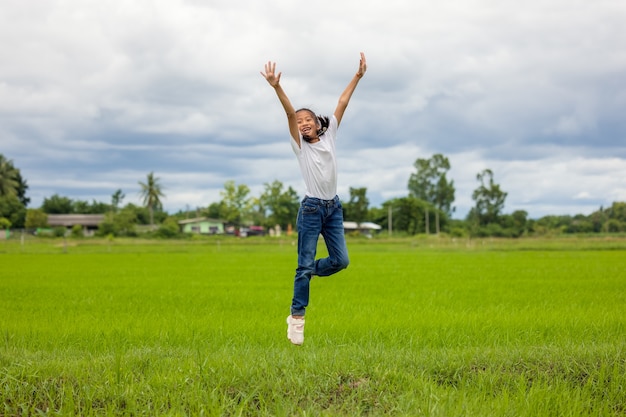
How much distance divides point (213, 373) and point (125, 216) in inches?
2868

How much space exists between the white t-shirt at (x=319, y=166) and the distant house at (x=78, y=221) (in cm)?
9235

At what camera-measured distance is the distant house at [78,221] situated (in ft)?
304

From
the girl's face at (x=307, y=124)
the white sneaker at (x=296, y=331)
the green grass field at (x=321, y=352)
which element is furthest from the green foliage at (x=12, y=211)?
the girl's face at (x=307, y=124)

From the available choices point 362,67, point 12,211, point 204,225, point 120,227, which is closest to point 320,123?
point 362,67

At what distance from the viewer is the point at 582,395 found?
542 cm

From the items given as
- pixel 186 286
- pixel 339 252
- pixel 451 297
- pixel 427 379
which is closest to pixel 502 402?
pixel 427 379

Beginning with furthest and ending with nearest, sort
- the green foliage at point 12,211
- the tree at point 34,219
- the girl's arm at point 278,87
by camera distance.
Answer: the tree at point 34,219
the green foliage at point 12,211
the girl's arm at point 278,87

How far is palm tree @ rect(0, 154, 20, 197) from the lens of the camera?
8706 centimetres

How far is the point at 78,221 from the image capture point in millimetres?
93750

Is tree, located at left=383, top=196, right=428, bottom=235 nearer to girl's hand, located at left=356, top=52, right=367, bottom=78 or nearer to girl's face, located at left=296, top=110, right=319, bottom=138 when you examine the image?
girl's hand, located at left=356, top=52, right=367, bottom=78

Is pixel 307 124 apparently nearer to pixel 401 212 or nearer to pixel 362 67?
pixel 362 67

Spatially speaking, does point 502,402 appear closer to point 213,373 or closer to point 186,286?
point 213,373

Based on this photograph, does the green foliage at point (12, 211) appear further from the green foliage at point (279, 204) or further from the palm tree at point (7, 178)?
the green foliage at point (279, 204)

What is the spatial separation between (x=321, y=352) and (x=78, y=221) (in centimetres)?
9466
